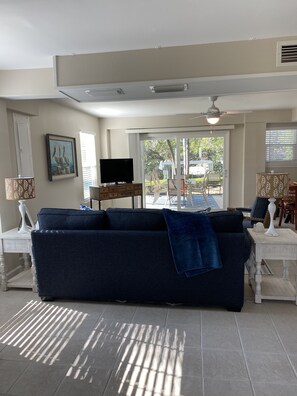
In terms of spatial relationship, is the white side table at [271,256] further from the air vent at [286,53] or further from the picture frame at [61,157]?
the picture frame at [61,157]

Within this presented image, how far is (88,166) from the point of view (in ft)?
20.8

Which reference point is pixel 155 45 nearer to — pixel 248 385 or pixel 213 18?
pixel 213 18

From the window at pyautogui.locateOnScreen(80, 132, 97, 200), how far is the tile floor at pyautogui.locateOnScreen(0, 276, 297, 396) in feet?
11.8

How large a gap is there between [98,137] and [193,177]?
8.26 ft

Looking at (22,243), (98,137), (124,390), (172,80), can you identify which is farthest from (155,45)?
(98,137)

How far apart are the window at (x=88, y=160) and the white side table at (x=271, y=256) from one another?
4053 mm

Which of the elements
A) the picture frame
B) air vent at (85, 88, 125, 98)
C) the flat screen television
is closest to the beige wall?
the picture frame

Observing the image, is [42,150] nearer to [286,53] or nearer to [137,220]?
[137,220]

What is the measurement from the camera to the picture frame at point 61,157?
4375 millimetres

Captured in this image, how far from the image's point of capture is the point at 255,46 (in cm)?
263

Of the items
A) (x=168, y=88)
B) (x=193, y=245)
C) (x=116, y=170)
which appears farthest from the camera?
(x=116, y=170)

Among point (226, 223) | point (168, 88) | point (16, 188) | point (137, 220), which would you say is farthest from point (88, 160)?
point (226, 223)

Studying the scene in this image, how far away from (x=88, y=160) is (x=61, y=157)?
1594 millimetres

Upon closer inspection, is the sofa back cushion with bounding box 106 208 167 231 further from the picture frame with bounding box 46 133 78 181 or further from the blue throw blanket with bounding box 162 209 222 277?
the picture frame with bounding box 46 133 78 181
